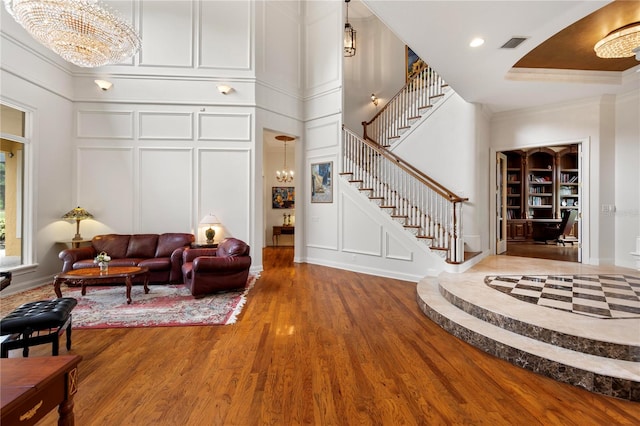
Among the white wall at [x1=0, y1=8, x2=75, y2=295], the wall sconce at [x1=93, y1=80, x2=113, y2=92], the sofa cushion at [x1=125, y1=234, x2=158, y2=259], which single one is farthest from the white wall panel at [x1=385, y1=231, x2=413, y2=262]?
the wall sconce at [x1=93, y1=80, x2=113, y2=92]

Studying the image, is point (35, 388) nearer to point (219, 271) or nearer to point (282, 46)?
point (219, 271)

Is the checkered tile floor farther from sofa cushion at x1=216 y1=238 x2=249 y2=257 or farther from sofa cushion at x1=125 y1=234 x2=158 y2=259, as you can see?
sofa cushion at x1=125 y1=234 x2=158 y2=259

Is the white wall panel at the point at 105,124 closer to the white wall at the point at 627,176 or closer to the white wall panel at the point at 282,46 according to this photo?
the white wall panel at the point at 282,46

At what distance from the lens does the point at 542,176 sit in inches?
386

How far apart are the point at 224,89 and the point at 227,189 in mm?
2060

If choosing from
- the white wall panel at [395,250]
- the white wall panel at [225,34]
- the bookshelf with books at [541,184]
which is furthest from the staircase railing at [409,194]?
the bookshelf with books at [541,184]

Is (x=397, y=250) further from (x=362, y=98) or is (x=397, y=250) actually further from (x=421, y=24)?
(x=362, y=98)

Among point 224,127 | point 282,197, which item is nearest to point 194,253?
point 224,127

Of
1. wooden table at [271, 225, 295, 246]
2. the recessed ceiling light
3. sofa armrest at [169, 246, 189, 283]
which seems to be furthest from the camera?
wooden table at [271, 225, 295, 246]

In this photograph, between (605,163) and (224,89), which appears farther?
(224,89)

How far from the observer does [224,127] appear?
6.47 metres

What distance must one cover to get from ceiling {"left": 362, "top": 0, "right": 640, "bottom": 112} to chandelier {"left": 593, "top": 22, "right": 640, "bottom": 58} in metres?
0.09

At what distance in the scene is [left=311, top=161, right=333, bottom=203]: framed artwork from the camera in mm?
7070

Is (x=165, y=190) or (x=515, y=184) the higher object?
(x=515, y=184)
